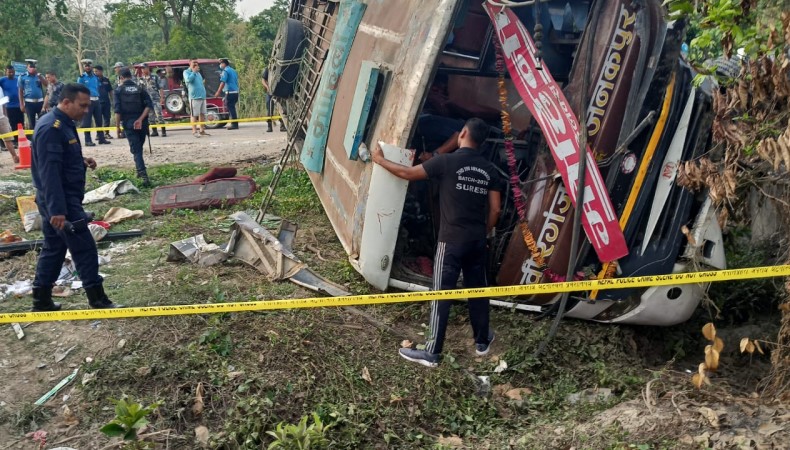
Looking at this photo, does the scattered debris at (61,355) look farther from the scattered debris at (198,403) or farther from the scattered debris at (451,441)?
the scattered debris at (451,441)

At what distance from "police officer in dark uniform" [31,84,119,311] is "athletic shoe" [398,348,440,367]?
2.43 metres

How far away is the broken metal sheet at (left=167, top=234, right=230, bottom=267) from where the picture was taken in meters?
6.11

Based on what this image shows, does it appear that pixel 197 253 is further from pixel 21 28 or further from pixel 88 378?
pixel 21 28

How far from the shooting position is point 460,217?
4.57m

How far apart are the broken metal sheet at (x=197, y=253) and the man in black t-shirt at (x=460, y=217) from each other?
2.31m

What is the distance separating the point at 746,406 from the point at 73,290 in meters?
5.13

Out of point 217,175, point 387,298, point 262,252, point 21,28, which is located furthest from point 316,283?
point 21,28

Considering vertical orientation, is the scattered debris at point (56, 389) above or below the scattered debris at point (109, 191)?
below

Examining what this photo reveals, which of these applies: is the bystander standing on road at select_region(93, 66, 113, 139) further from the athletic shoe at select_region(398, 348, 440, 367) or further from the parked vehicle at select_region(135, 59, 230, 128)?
the athletic shoe at select_region(398, 348, 440, 367)

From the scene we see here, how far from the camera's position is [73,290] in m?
5.80

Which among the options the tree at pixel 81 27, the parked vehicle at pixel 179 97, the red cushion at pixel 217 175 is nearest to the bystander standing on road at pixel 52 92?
the red cushion at pixel 217 175

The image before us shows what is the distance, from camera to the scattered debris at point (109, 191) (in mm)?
8977

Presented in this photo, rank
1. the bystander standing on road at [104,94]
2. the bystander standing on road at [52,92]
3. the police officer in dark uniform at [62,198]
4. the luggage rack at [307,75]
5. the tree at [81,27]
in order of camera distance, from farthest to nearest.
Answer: the tree at [81,27], the bystander standing on road at [104,94], the bystander standing on road at [52,92], the luggage rack at [307,75], the police officer in dark uniform at [62,198]

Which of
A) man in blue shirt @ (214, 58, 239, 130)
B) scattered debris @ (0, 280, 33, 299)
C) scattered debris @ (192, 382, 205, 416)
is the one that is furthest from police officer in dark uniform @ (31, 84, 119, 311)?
man in blue shirt @ (214, 58, 239, 130)
